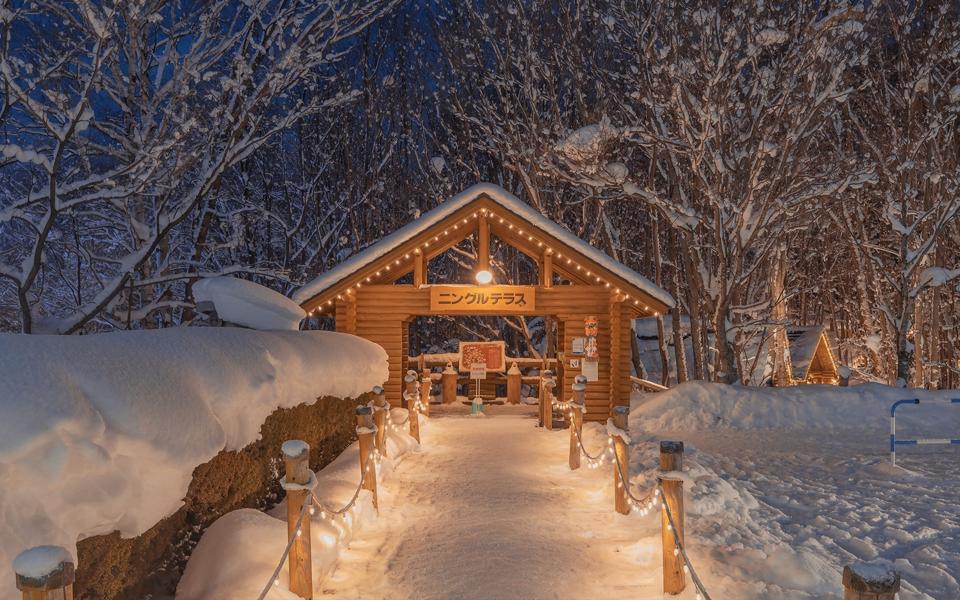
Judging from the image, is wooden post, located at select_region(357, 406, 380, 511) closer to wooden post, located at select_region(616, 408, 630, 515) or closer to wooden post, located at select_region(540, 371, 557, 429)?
wooden post, located at select_region(616, 408, 630, 515)

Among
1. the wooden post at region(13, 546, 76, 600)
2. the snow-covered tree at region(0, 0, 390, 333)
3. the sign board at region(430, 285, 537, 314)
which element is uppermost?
the snow-covered tree at region(0, 0, 390, 333)

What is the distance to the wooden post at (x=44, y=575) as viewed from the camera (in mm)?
2750

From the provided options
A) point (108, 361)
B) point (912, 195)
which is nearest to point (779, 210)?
point (912, 195)

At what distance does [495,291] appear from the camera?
51.0 feet

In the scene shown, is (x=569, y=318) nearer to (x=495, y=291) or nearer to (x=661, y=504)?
(x=495, y=291)

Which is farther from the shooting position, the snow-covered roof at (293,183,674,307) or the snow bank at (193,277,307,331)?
the snow-covered roof at (293,183,674,307)

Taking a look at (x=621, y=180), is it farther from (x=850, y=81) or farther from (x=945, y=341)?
(x=945, y=341)

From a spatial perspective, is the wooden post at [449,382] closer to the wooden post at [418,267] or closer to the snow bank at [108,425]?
the wooden post at [418,267]

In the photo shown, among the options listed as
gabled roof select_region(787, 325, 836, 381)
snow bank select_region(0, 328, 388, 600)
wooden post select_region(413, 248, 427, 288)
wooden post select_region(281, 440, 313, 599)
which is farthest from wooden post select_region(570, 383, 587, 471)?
gabled roof select_region(787, 325, 836, 381)

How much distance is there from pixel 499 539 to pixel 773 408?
37.3 ft

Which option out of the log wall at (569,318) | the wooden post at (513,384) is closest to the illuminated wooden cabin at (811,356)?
the wooden post at (513,384)

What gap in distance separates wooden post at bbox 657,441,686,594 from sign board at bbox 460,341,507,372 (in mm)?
12340

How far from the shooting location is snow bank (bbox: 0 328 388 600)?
355cm

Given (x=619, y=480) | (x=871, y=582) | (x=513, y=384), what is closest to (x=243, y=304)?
(x=619, y=480)
